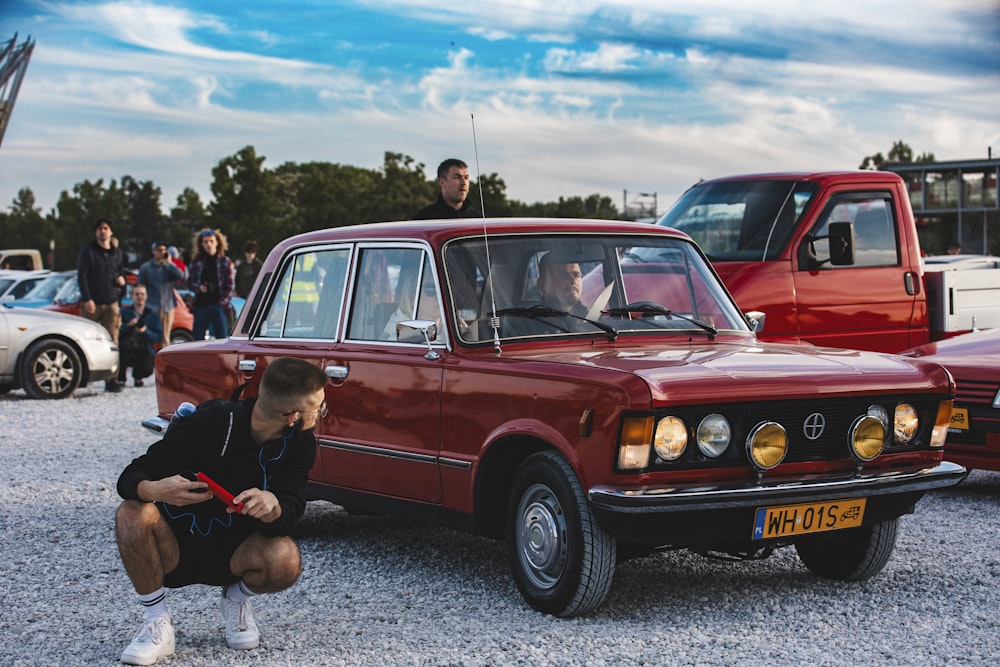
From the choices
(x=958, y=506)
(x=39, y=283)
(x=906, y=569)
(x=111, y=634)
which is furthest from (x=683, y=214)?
(x=39, y=283)

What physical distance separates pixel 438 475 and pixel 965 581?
2.53 meters

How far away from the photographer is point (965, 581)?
6.25 meters

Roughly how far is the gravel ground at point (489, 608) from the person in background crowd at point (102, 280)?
388 inches

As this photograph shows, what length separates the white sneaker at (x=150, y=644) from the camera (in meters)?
4.89

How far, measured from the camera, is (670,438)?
5195 millimetres

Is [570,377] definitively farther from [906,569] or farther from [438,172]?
[438,172]

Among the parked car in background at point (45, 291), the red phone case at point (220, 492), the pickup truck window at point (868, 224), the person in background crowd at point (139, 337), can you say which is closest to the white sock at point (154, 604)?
the red phone case at point (220, 492)

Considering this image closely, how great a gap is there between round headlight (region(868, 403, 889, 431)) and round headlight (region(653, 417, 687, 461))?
100 centimetres

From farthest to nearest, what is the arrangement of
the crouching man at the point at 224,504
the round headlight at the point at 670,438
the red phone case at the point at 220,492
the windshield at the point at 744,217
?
the windshield at the point at 744,217 → the round headlight at the point at 670,438 → the crouching man at the point at 224,504 → the red phone case at the point at 220,492

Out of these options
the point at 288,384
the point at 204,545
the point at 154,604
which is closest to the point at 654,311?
the point at 288,384

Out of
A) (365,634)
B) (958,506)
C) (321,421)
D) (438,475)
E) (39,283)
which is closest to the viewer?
(365,634)

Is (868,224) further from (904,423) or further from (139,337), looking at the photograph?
(139,337)

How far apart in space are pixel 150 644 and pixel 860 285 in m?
7.44

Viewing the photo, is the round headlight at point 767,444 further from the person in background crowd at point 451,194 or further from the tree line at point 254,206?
the tree line at point 254,206
